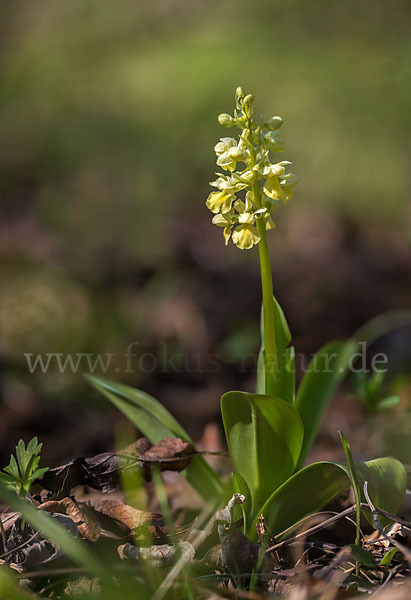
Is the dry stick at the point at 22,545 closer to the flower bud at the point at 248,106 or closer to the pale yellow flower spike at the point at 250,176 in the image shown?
the pale yellow flower spike at the point at 250,176

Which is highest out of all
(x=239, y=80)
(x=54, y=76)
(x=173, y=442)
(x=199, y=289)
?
(x=54, y=76)

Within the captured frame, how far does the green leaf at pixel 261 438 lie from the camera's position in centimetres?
145

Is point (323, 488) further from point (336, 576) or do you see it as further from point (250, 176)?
point (250, 176)

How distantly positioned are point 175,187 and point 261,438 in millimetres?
4743

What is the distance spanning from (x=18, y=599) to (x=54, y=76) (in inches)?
289

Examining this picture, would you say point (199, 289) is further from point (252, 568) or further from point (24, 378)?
point (252, 568)

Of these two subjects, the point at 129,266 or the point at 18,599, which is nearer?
the point at 18,599

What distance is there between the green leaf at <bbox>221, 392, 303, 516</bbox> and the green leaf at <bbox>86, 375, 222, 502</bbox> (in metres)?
0.21

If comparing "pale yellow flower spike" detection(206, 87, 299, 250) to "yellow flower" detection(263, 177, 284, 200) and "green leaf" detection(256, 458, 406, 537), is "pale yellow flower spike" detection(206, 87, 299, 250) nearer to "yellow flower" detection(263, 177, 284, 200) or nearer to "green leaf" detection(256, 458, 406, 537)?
"yellow flower" detection(263, 177, 284, 200)

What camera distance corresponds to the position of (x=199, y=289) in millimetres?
4172

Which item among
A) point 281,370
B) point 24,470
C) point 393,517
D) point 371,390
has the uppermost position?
point 281,370

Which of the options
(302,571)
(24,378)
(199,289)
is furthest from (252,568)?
(199,289)

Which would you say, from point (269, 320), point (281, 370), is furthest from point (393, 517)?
point (269, 320)

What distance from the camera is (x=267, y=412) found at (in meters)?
1.46
